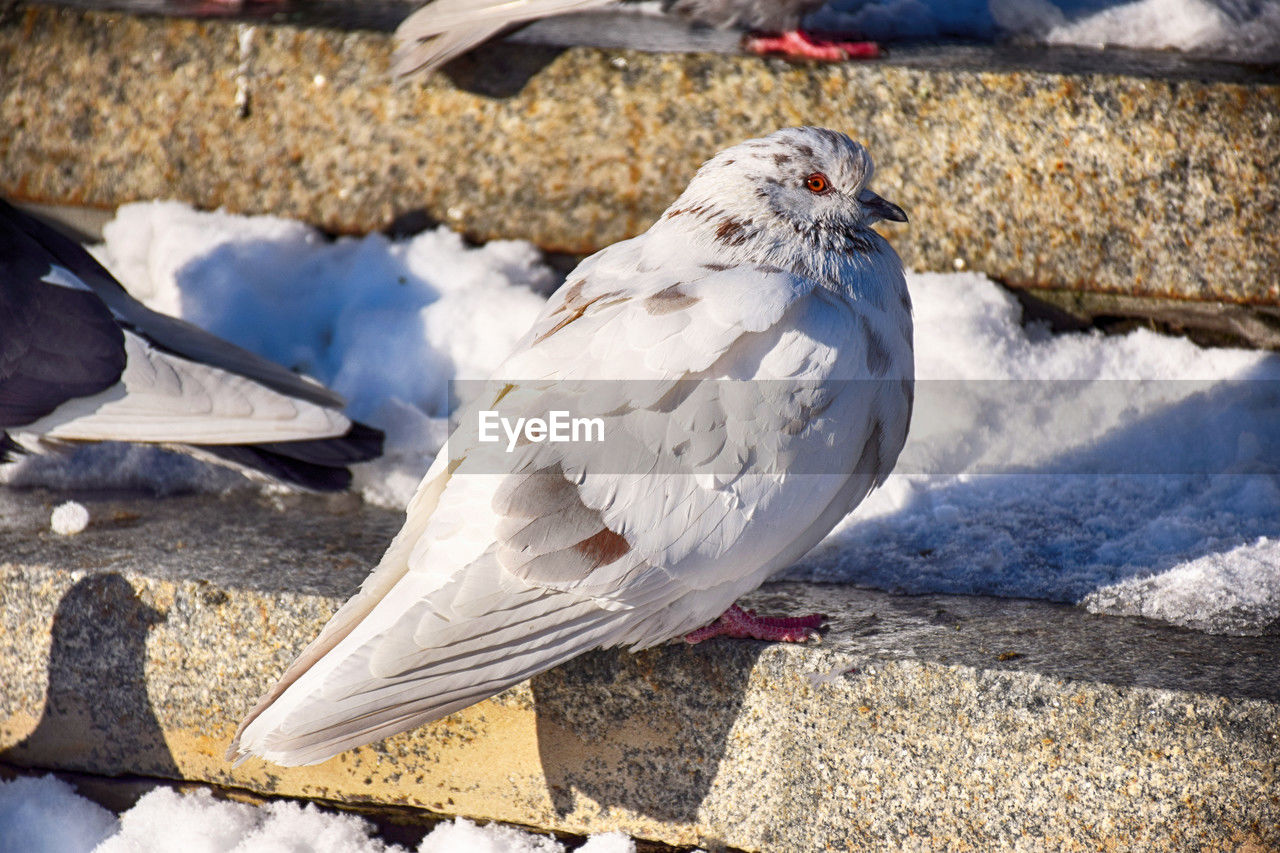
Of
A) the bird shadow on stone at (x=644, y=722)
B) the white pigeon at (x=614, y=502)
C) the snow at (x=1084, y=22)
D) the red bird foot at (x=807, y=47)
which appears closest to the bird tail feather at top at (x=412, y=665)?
the white pigeon at (x=614, y=502)

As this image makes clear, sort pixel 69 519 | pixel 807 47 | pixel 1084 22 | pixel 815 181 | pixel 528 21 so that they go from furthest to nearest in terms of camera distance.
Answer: pixel 1084 22 → pixel 807 47 → pixel 528 21 → pixel 69 519 → pixel 815 181

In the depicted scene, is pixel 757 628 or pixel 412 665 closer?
pixel 412 665

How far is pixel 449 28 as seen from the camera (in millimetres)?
2791

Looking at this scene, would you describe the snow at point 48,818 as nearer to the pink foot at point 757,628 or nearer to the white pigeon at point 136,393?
the white pigeon at point 136,393

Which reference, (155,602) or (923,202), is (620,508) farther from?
(923,202)

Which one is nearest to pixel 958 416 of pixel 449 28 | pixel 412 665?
pixel 412 665

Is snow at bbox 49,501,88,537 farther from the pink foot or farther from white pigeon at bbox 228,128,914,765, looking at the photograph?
the pink foot

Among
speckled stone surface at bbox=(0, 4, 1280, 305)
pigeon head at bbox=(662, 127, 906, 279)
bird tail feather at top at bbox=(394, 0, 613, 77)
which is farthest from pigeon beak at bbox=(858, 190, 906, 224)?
bird tail feather at top at bbox=(394, 0, 613, 77)

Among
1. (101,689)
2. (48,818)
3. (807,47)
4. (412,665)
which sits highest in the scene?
(807,47)

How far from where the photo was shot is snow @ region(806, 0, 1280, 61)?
300 cm

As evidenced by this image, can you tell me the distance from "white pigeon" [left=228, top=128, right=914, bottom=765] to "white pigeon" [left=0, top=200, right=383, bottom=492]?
669mm

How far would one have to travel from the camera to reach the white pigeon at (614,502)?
151 centimetres

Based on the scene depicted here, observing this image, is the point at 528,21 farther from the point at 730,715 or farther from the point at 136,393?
the point at 730,715

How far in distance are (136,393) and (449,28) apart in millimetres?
1232
